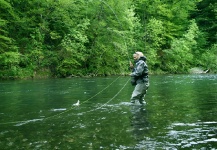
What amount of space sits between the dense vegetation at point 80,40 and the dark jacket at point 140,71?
20.8m

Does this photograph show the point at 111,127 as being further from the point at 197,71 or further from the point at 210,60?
the point at 210,60

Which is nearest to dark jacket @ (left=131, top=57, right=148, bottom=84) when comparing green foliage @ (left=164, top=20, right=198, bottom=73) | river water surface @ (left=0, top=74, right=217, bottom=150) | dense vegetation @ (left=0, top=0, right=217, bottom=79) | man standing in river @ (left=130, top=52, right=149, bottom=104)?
man standing in river @ (left=130, top=52, right=149, bottom=104)

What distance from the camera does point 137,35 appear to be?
1757 inches

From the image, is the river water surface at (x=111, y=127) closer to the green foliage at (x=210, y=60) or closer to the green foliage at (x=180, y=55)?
the green foliage at (x=180, y=55)

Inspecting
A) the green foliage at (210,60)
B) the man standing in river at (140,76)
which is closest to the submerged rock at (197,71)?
the green foliage at (210,60)

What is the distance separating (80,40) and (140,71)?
25887mm

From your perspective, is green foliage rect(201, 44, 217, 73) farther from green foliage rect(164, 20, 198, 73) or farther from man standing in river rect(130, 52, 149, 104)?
man standing in river rect(130, 52, 149, 104)

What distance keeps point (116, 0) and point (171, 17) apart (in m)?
13.2

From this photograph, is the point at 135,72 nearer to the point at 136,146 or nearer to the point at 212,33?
the point at 136,146

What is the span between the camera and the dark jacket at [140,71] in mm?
11227

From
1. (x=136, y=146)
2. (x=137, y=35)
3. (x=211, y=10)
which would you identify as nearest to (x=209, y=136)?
(x=136, y=146)

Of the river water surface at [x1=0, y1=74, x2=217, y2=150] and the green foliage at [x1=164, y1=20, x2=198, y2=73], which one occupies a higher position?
the green foliage at [x1=164, y1=20, x2=198, y2=73]

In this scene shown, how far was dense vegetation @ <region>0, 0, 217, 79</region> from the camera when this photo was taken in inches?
1362

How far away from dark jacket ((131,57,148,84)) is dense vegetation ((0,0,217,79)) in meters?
20.8
